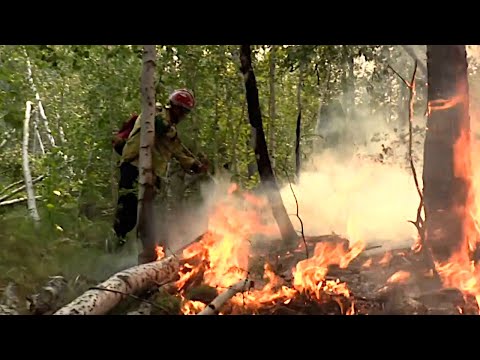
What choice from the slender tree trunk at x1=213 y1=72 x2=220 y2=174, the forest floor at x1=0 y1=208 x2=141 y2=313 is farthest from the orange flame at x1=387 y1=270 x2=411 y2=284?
the slender tree trunk at x1=213 y1=72 x2=220 y2=174

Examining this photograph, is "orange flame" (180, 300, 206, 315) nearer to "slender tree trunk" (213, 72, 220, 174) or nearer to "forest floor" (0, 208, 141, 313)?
"forest floor" (0, 208, 141, 313)

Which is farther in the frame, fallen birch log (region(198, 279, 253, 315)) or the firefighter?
the firefighter

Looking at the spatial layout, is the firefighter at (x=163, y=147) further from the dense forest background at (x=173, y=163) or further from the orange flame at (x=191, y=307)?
the orange flame at (x=191, y=307)

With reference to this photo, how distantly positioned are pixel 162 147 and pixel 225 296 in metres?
1.81

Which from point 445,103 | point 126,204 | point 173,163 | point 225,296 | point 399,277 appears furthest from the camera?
point 173,163

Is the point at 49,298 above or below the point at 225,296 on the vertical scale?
above

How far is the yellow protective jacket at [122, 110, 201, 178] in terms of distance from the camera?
4867 mm

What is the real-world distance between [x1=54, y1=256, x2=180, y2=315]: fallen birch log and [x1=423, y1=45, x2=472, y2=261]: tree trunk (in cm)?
246

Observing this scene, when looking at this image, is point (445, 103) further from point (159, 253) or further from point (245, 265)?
point (159, 253)

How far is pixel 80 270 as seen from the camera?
14.4ft

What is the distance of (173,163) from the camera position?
669cm

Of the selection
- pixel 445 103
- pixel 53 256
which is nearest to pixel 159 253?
pixel 53 256

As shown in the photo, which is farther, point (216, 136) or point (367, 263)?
point (216, 136)
